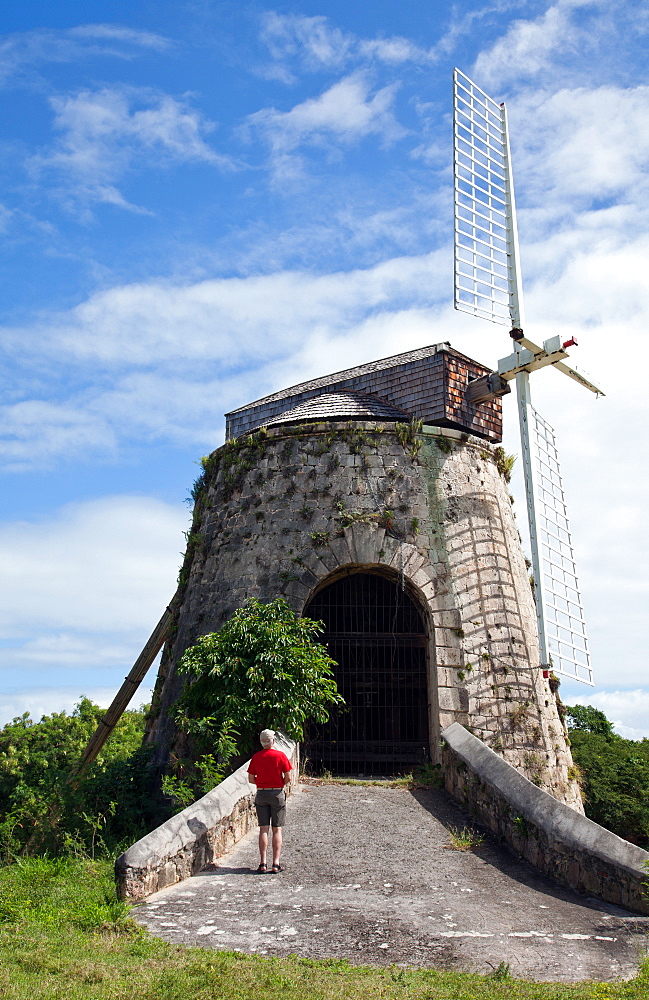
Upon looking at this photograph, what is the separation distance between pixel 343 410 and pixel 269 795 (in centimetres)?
760

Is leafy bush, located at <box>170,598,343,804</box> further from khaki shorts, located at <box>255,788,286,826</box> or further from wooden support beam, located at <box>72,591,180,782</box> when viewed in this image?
wooden support beam, located at <box>72,591,180,782</box>

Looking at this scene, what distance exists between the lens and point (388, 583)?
38.3 ft

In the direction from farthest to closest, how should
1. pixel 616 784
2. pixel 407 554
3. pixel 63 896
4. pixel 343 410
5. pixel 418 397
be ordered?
pixel 418 397, pixel 343 410, pixel 616 784, pixel 407 554, pixel 63 896

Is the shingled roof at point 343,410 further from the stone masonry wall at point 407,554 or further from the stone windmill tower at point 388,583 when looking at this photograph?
the stone masonry wall at point 407,554

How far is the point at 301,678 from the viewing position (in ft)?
30.6

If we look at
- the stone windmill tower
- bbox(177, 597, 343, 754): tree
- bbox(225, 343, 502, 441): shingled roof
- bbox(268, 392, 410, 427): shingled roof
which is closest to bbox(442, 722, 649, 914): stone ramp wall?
the stone windmill tower

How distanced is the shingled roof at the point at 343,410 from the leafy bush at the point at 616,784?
21.4 ft

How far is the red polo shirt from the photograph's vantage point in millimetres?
6762

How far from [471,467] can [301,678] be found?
15.6 feet

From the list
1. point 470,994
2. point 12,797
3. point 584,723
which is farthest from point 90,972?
point 584,723

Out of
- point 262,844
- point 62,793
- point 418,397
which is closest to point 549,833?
point 262,844

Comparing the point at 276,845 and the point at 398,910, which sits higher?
the point at 276,845

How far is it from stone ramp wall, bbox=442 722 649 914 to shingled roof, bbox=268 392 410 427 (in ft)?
19.0

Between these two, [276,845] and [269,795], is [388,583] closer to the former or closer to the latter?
[269,795]
